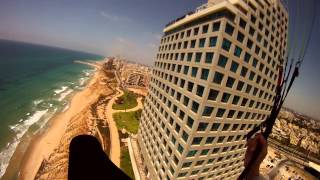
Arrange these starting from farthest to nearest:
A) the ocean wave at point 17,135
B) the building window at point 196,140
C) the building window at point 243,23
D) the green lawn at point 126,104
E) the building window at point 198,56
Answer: the green lawn at point 126,104
the ocean wave at point 17,135
the building window at point 198,56
the building window at point 196,140
the building window at point 243,23

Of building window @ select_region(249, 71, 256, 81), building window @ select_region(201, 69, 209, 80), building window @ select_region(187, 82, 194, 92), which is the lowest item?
building window @ select_region(187, 82, 194, 92)

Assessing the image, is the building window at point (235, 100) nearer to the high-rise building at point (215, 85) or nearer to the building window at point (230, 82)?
the high-rise building at point (215, 85)

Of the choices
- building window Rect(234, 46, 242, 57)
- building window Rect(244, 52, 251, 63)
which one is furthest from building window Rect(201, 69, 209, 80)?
building window Rect(244, 52, 251, 63)

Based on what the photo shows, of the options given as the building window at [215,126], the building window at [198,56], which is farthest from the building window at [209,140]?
the building window at [198,56]

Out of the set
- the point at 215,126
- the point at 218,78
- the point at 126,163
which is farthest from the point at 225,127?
the point at 126,163

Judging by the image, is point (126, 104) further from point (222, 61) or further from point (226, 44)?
point (226, 44)

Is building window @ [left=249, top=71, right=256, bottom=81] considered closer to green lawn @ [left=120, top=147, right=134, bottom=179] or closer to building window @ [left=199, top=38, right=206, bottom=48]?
building window @ [left=199, top=38, right=206, bottom=48]
